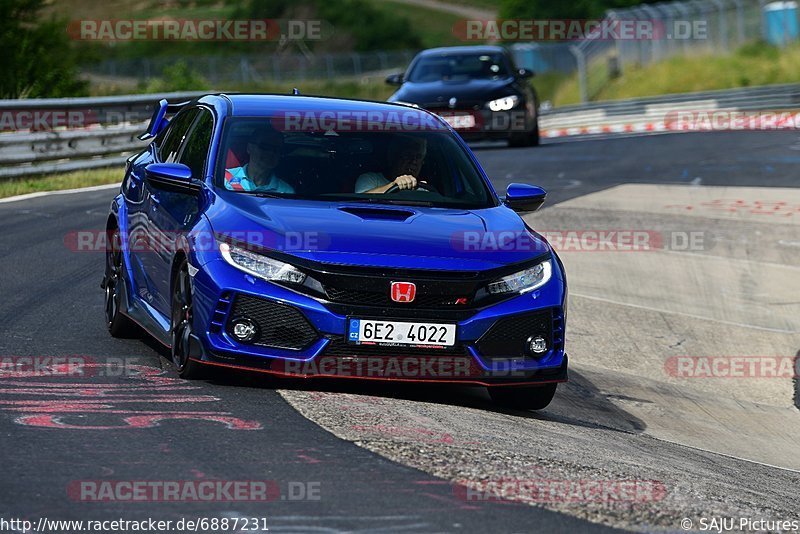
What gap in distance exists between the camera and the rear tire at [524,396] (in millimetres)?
8422

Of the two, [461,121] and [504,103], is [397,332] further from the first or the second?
[504,103]

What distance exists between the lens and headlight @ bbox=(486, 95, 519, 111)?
84.2 feet

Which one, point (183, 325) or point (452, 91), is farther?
point (452, 91)

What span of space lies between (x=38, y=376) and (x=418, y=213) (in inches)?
88.7

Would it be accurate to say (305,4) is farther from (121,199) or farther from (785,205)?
(121,199)

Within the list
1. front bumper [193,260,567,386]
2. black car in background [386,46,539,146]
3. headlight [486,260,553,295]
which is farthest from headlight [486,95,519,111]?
front bumper [193,260,567,386]

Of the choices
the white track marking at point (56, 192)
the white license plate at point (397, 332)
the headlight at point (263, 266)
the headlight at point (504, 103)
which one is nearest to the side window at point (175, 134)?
the headlight at point (263, 266)

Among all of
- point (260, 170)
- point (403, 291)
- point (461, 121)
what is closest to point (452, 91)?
point (461, 121)

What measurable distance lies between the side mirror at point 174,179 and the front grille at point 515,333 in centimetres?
189

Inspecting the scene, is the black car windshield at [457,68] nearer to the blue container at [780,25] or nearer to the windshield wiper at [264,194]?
the windshield wiper at [264,194]

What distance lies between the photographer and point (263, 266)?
7586mm

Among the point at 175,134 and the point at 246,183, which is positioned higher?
the point at 175,134

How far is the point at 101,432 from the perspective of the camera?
6609 millimetres

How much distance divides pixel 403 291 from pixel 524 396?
126 centimetres
